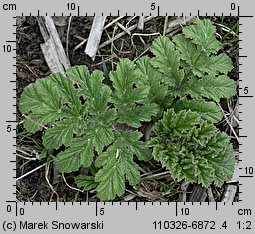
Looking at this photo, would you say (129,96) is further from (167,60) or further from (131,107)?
(167,60)

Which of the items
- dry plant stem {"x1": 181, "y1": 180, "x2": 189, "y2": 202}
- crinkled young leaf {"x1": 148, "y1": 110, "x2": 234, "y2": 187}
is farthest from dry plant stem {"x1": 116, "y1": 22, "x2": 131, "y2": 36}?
dry plant stem {"x1": 181, "y1": 180, "x2": 189, "y2": 202}

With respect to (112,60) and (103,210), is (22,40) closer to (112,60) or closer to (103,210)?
(112,60)

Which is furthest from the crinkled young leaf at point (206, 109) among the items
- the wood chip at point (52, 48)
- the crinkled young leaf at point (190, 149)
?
the wood chip at point (52, 48)

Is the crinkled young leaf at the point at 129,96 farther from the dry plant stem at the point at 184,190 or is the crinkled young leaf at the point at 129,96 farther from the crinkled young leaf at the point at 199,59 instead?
the dry plant stem at the point at 184,190

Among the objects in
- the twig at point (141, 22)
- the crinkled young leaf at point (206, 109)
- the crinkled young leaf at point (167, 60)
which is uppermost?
the twig at point (141, 22)

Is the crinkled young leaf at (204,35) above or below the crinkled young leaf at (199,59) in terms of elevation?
above

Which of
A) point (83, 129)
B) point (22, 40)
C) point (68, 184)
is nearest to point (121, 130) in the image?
point (83, 129)

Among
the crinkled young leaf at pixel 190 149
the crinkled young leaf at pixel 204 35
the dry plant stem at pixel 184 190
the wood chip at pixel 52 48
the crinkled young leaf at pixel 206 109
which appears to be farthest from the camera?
the wood chip at pixel 52 48

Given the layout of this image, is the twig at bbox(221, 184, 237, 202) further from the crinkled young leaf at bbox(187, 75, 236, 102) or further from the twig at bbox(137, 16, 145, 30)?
the twig at bbox(137, 16, 145, 30)
